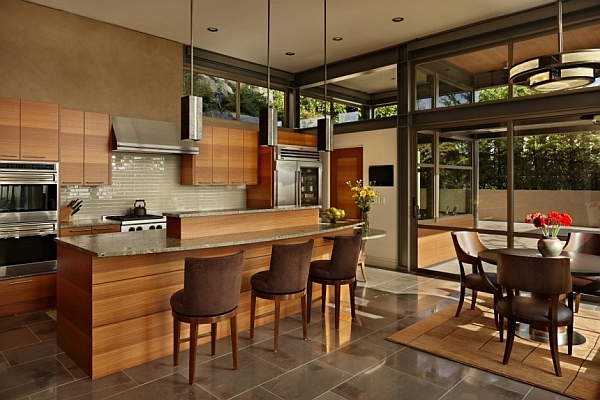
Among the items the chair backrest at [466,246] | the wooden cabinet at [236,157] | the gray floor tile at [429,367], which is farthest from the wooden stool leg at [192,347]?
the wooden cabinet at [236,157]

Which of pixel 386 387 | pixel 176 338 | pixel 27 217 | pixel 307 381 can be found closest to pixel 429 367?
pixel 386 387

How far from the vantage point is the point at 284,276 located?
3.46m

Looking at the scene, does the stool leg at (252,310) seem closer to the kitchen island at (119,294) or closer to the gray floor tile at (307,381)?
the kitchen island at (119,294)

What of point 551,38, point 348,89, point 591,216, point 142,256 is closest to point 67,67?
point 142,256

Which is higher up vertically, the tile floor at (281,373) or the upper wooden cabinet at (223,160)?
the upper wooden cabinet at (223,160)

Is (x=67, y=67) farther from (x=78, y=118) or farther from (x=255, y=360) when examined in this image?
(x=255, y=360)

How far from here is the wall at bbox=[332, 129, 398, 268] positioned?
6.73 metres

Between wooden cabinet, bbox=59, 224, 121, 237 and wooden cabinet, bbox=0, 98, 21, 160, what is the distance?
38.3 inches

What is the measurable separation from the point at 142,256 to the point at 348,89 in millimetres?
6092

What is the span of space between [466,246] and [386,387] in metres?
2.22

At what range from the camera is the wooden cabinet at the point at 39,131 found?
14.6ft

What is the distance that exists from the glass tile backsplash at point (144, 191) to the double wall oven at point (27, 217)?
0.73 metres

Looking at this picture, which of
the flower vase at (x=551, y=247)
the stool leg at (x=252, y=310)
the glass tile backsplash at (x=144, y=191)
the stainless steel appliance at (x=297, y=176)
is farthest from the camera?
the stainless steel appliance at (x=297, y=176)

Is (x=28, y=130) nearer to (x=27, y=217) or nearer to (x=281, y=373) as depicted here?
(x=27, y=217)
